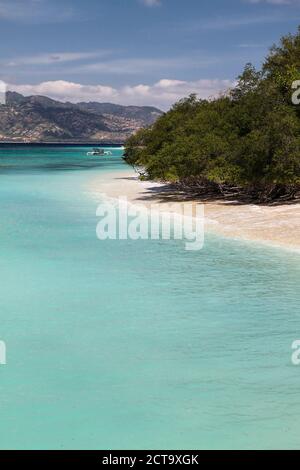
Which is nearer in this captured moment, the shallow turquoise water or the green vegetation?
the shallow turquoise water

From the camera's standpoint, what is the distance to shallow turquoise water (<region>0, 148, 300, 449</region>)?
8578 mm

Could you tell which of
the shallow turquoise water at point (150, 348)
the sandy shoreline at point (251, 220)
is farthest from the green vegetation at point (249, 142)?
the shallow turquoise water at point (150, 348)

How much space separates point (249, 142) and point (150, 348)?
22692mm

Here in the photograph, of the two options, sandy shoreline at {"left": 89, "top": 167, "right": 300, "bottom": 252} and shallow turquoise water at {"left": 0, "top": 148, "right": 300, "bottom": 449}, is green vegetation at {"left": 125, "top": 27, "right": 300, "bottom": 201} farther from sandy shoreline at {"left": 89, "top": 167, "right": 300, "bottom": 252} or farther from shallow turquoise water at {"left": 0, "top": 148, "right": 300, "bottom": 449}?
shallow turquoise water at {"left": 0, "top": 148, "right": 300, "bottom": 449}

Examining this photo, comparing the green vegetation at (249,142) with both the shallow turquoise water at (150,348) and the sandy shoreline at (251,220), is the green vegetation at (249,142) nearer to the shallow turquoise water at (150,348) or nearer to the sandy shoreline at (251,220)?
the sandy shoreline at (251,220)

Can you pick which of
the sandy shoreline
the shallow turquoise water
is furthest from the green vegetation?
the shallow turquoise water

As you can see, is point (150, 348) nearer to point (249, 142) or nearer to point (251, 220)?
point (251, 220)

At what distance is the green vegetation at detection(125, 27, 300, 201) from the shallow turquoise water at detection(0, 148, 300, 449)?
35.6 feet

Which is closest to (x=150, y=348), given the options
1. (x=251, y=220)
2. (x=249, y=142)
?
(x=251, y=220)

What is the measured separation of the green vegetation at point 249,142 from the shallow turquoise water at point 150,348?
10840 millimetres

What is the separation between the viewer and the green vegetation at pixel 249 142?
102ft

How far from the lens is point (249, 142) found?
3247 cm
